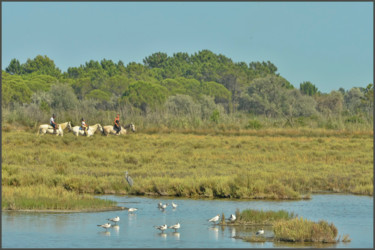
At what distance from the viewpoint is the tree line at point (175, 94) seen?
2179 inches

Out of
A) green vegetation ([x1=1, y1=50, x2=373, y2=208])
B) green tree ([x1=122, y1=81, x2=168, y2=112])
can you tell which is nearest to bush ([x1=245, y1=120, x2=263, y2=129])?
green vegetation ([x1=1, y1=50, x2=373, y2=208])

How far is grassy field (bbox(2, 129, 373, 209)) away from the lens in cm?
2242

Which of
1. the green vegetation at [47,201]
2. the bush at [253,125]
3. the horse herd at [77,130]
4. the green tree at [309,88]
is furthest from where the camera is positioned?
the green tree at [309,88]

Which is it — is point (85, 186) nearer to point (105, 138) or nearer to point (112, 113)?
point (105, 138)

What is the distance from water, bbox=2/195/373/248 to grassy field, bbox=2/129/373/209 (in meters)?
1.34

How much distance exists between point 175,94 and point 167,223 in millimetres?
81026

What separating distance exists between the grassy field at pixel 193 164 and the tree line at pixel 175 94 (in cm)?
899

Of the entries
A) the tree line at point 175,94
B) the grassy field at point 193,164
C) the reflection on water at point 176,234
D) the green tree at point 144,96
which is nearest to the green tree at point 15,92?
the tree line at point 175,94

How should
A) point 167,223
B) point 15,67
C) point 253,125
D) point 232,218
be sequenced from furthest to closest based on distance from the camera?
point 15,67
point 253,125
point 167,223
point 232,218

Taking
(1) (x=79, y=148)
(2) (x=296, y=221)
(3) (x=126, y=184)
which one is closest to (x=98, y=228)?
(2) (x=296, y=221)

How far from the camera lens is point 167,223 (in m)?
17.1

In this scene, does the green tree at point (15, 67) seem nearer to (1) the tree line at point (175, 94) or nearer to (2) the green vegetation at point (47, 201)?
(1) the tree line at point (175, 94)

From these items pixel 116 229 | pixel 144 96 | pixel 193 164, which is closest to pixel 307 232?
pixel 116 229

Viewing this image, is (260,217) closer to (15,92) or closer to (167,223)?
(167,223)
